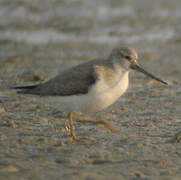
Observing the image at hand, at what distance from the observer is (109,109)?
24.3ft

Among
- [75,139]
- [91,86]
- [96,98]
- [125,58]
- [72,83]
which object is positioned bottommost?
[75,139]

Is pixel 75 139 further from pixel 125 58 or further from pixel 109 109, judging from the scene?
pixel 109 109

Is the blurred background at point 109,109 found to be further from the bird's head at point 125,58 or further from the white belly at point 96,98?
the bird's head at point 125,58

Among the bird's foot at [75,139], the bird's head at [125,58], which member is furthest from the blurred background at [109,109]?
the bird's head at [125,58]

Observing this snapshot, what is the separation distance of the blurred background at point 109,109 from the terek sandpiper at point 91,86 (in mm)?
458

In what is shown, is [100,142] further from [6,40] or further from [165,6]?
[165,6]

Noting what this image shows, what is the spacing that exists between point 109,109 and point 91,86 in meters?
1.79

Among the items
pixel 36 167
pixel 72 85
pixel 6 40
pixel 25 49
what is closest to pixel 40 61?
pixel 25 49

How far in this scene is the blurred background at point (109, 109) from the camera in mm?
4758

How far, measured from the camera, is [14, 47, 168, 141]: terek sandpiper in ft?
18.6

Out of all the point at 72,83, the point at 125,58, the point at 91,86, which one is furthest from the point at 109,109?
the point at 91,86

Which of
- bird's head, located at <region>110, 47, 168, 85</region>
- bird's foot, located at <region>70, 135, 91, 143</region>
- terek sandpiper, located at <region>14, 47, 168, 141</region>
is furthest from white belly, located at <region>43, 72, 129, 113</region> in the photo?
bird's foot, located at <region>70, 135, 91, 143</region>

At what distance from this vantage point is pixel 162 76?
9.96m

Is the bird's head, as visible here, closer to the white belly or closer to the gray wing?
the white belly
